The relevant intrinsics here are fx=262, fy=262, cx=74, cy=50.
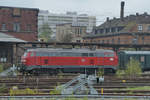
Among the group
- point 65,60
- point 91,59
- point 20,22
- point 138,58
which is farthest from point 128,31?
point 65,60

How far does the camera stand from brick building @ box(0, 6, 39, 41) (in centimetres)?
5367

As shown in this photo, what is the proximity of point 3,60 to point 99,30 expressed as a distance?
35820 mm

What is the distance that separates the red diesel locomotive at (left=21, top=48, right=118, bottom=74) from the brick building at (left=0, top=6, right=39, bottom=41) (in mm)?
25635

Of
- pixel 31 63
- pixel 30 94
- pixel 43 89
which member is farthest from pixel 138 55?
pixel 30 94

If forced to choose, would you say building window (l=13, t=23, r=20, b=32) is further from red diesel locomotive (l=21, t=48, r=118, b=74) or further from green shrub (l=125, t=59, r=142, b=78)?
green shrub (l=125, t=59, r=142, b=78)

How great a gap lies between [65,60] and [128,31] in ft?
109

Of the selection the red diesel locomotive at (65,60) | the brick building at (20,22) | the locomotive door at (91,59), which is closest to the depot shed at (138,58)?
the red diesel locomotive at (65,60)

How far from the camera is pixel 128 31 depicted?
59.7 meters

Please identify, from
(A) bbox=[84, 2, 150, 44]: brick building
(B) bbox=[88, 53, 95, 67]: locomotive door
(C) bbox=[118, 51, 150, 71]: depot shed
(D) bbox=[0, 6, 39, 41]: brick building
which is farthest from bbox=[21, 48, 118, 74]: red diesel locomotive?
(A) bbox=[84, 2, 150, 44]: brick building

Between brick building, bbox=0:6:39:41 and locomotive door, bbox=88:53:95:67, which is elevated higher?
brick building, bbox=0:6:39:41

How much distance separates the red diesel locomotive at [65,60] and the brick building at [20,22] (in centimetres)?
2564

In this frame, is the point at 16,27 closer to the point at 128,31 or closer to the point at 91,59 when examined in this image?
the point at 128,31

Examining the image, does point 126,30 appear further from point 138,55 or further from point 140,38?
point 138,55

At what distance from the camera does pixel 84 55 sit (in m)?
29.9
